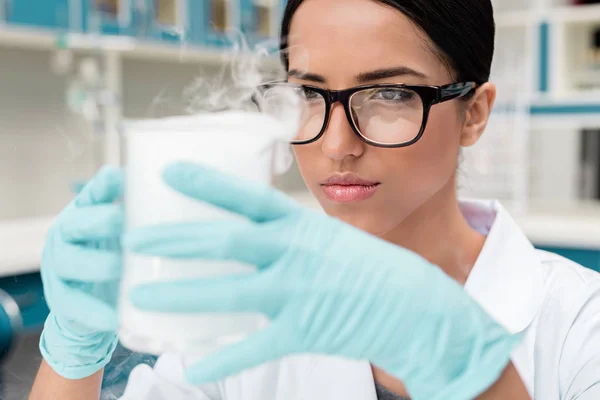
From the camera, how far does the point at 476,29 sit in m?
1.12

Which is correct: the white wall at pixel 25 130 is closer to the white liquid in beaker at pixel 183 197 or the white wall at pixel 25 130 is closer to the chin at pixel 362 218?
the chin at pixel 362 218

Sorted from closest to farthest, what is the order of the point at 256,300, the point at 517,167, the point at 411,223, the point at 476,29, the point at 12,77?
the point at 256,300
the point at 476,29
the point at 411,223
the point at 12,77
the point at 517,167

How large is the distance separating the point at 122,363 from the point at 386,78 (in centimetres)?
56

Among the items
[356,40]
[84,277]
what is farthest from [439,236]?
[84,277]

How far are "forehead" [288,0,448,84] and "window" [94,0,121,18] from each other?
2.36 meters

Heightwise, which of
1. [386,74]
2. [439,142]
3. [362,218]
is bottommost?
[362,218]

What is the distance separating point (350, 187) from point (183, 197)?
0.46 meters

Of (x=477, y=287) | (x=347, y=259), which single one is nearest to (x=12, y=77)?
(x=477, y=287)

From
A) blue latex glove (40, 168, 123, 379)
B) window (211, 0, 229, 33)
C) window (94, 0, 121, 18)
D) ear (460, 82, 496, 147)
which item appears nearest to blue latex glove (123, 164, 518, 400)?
blue latex glove (40, 168, 123, 379)

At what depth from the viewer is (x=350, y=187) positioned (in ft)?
3.40

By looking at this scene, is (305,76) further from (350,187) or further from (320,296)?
(320,296)

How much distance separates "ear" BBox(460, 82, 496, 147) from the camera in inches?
46.0

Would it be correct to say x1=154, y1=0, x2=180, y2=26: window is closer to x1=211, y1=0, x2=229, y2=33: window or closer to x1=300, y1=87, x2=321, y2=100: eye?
x1=211, y1=0, x2=229, y2=33: window

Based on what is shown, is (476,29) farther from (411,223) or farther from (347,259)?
(347,259)
